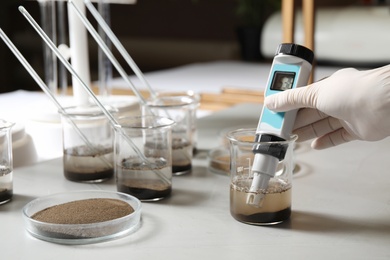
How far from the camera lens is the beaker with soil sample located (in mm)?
1077

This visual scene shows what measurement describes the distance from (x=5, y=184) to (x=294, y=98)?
0.46 meters

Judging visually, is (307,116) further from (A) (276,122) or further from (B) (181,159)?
(B) (181,159)

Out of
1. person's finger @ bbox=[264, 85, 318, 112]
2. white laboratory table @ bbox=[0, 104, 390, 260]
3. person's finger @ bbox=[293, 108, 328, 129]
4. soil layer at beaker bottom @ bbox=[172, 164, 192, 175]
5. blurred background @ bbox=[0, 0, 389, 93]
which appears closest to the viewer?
white laboratory table @ bbox=[0, 104, 390, 260]

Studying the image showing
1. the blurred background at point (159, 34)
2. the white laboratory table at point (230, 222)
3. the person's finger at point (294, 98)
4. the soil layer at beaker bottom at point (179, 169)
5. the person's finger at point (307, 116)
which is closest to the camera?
the white laboratory table at point (230, 222)

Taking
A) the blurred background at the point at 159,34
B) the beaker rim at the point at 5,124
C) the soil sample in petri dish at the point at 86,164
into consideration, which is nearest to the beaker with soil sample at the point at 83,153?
the soil sample in petri dish at the point at 86,164

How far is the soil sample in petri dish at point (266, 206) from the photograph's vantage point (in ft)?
2.80

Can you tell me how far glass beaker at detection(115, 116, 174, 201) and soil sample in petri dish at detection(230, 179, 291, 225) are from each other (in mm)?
150

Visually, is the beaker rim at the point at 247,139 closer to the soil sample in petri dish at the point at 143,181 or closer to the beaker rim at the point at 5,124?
the soil sample in petri dish at the point at 143,181

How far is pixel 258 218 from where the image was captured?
2.82 ft

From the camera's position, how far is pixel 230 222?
877 millimetres

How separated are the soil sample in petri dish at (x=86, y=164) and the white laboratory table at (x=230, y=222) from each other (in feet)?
0.06

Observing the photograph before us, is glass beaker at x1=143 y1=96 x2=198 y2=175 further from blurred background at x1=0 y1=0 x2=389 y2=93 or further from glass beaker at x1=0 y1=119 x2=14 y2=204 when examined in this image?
blurred background at x1=0 y1=0 x2=389 y2=93

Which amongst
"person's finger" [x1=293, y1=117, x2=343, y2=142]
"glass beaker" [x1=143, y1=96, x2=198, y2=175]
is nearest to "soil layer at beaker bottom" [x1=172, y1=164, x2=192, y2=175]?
"glass beaker" [x1=143, y1=96, x2=198, y2=175]

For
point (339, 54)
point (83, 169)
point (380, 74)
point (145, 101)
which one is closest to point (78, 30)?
point (145, 101)
